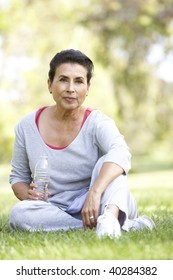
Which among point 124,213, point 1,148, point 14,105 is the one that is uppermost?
point 14,105

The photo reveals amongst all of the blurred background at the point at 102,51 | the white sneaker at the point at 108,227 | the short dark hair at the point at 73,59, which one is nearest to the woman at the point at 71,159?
the short dark hair at the point at 73,59

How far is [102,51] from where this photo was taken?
70.1 feet

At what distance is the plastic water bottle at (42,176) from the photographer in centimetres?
419

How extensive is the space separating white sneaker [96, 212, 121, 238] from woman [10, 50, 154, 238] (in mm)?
180

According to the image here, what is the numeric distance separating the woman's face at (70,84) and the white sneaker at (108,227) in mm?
864

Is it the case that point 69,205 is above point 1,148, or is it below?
below

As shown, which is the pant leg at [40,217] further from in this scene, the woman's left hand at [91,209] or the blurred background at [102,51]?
the blurred background at [102,51]
